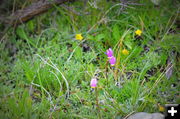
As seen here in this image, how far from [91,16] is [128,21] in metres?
0.39

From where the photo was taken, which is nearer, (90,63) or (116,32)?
(90,63)

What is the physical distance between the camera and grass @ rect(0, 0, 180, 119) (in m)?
2.18

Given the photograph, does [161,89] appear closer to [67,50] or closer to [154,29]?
[154,29]

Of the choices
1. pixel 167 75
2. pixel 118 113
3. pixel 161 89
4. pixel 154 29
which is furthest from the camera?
pixel 154 29

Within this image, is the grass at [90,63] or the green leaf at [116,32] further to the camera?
the green leaf at [116,32]

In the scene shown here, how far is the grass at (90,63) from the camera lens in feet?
7.14

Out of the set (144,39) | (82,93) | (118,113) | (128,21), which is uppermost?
(128,21)

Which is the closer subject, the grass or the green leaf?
the grass

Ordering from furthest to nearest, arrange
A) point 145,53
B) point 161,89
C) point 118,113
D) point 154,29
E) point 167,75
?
point 154,29, point 145,53, point 167,75, point 161,89, point 118,113

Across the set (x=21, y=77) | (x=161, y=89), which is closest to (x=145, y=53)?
(x=161, y=89)

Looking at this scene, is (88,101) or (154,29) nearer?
(88,101)

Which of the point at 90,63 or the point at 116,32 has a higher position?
the point at 116,32

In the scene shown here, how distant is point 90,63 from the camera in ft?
8.66

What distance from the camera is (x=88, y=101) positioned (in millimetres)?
2275
